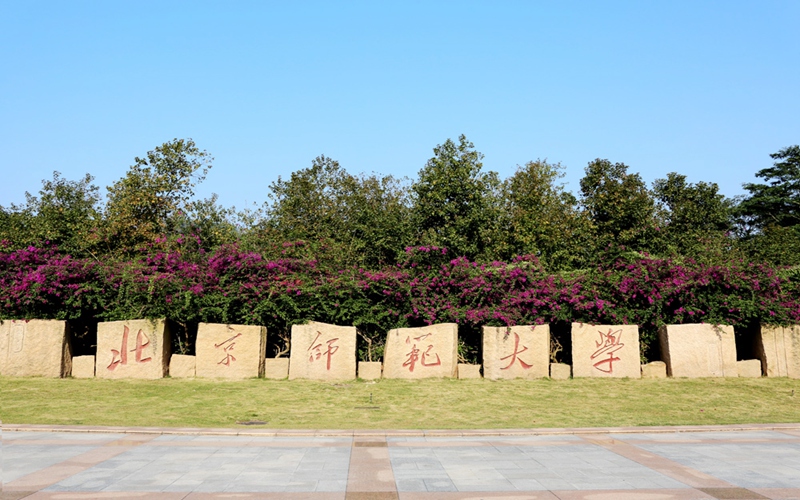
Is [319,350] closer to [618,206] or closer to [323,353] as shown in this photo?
[323,353]

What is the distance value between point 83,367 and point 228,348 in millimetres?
3053

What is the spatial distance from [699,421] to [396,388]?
5101 mm

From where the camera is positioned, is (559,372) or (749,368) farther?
(749,368)

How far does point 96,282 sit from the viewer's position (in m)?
13.6

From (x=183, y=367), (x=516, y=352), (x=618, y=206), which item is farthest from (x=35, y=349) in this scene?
(x=618, y=206)

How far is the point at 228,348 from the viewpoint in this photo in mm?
12594

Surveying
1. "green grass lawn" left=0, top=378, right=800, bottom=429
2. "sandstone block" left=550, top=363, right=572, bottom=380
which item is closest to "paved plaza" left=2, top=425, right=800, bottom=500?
"green grass lawn" left=0, top=378, right=800, bottom=429

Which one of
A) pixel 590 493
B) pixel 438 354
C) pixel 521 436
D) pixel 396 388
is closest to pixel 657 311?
pixel 438 354

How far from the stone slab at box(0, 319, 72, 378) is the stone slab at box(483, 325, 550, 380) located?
8.78 metres

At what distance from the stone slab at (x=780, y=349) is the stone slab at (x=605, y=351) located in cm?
282

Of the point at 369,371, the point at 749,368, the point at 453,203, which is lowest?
the point at 369,371

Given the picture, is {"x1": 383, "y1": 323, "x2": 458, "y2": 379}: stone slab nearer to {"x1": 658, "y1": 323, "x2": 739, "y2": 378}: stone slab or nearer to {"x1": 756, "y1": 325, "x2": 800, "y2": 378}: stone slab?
{"x1": 658, "y1": 323, "x2": 739, "y2": 378}: stone slab

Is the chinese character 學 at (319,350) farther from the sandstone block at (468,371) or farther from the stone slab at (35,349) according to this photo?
the stone slab at (35,349)

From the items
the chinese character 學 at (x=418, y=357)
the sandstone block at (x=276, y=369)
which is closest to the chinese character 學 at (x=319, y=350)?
the sandstone block at (x=276, y=369)
